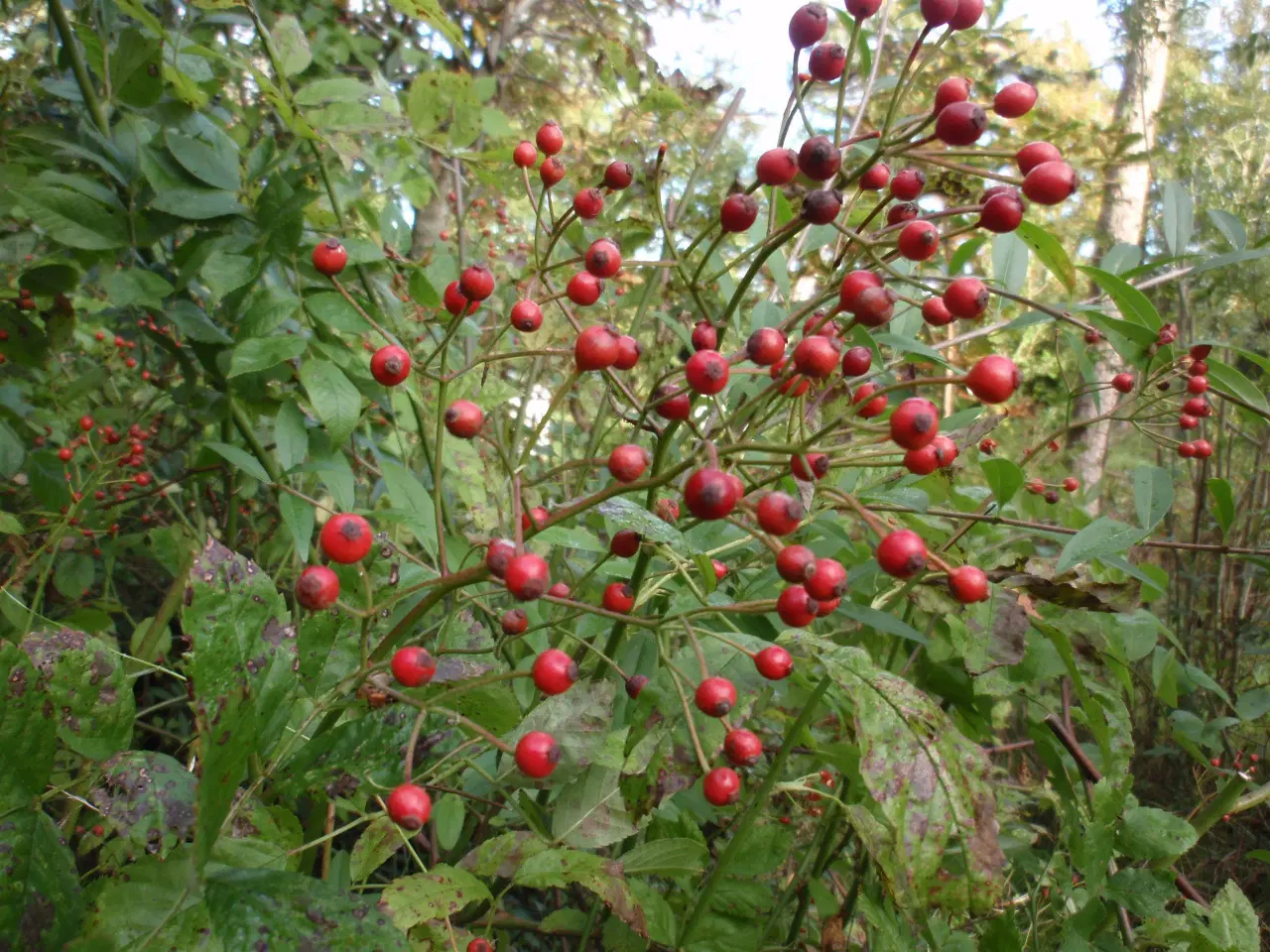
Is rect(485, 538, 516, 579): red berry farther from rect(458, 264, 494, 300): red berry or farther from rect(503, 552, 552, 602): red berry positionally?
rect(458, 264, 494, 300): red berry

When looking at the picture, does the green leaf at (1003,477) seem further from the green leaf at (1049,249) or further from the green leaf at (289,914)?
the green leaf at (289,914)

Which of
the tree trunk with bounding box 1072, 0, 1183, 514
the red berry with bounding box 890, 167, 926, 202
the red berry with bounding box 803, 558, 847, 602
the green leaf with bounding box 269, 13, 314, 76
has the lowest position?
the red berry with bounding box 803, 558, 847, 602

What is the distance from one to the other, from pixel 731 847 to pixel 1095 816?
0.59 meters

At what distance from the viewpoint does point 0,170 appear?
5.20 ft

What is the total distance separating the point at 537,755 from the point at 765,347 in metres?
0.48

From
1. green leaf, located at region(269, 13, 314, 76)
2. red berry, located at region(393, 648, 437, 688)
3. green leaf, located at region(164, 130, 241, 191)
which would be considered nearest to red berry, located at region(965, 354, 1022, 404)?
red berry, located at region(393, 648, 437, 688)

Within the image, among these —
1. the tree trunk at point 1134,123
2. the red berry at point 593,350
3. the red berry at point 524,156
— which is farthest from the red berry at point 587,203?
the tree trunk at point 1134,123

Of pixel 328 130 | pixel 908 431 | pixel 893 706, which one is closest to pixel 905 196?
pixel 908 431

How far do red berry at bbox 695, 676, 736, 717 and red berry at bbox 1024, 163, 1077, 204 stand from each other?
0.62 meters

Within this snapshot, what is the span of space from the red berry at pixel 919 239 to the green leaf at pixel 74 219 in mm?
1418

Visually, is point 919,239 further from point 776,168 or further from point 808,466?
point 808,466

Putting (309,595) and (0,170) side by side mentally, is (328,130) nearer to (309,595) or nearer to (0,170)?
(0,170)

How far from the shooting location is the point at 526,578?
641mm

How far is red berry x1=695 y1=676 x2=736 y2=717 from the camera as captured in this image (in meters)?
0.86
